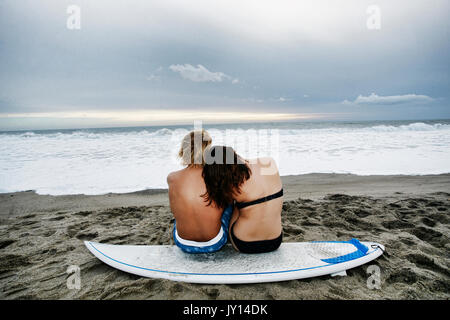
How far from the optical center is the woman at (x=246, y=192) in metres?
2.21

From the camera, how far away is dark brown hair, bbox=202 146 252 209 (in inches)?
86.6

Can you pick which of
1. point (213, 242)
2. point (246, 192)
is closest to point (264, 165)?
point (246, 192)

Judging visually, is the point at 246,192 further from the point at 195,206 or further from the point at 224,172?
the point at 195,206

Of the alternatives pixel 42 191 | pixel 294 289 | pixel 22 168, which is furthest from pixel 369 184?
pixel 22 168

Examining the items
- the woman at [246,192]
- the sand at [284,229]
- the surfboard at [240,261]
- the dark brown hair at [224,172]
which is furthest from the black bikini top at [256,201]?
the sand at [284,229]

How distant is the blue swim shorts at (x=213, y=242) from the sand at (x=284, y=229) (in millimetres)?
476

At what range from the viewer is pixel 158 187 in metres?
6.20

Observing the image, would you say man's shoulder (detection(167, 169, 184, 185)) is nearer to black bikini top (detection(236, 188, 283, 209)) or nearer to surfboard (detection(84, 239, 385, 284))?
black bikini top (detection(236, 188, 283, 209))

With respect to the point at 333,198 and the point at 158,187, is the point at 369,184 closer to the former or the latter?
the point at 333,198

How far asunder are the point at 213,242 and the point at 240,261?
0.34 meters

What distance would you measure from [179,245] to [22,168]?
845 centimetres

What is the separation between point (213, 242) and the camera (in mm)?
2578

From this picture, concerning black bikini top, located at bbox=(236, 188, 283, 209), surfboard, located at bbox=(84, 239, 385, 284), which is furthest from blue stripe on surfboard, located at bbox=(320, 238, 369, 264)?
black bikini top, located at bbox=(236, 188, 283, 209)

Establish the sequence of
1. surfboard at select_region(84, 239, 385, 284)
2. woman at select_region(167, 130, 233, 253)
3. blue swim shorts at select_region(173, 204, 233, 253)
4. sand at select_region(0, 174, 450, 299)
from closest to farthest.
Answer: sand at select_region(0, 174, 450, 299) → surfboard at select_region(84, 239, 385, 284) → woman at select_region(167, 130, 233, 253) → blue swim shorts at select_region(173, 204, 233, 253)
